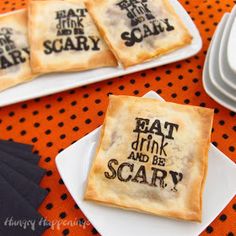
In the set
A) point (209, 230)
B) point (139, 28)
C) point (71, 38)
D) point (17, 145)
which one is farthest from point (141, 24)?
point (209, 230)

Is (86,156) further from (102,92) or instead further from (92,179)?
(102,92)

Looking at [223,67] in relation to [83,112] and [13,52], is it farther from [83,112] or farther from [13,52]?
[13,52]

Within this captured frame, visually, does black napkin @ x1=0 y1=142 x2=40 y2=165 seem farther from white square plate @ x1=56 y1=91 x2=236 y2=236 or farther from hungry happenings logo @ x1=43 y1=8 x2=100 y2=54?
hungry happenings logo @ x1=43 y1=8 x2=100 y2=54

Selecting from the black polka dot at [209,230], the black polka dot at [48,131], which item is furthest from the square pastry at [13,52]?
the black polka dot at [209,230]

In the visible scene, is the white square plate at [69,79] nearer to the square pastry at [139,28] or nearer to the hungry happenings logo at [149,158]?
the square pastry at [139,28]

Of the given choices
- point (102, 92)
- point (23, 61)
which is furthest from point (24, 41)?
point (102, 92)

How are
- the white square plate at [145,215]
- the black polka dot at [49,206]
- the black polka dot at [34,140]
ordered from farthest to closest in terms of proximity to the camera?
the black polka dot at [34,140] < the black polka dot at [49,206] < the white square plate at [145,215]

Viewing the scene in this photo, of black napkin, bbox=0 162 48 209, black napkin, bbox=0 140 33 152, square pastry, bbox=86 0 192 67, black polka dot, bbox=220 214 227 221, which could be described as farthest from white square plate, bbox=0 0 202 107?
black polka dot, bbox=220 214 227 221
